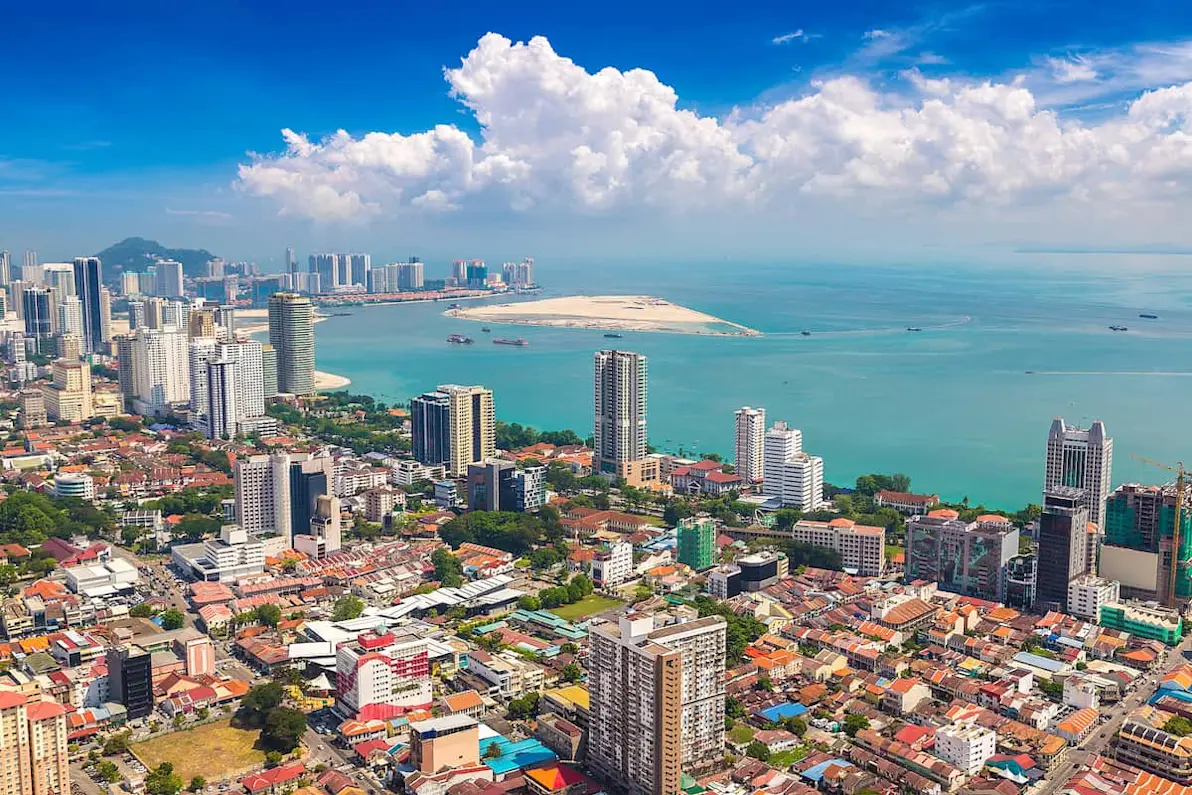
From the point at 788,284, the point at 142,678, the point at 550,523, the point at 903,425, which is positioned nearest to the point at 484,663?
the point at 142,678

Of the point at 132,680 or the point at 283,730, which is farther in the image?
the point at 132,680

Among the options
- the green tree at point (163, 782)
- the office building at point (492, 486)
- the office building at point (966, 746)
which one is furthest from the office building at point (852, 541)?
the green tree at point (163, 782)

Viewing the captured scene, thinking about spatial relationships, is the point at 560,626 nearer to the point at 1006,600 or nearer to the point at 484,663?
the point at 484,663

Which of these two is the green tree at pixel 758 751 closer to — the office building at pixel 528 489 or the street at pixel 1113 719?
the street at pixel 1113 719

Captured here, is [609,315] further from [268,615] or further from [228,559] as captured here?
[268,615]

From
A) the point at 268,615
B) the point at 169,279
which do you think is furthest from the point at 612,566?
the point at 169,279

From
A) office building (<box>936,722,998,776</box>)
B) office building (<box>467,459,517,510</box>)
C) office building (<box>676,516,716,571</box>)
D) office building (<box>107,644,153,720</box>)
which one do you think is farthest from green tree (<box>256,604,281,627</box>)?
office building (<box>936,722,998,776</box>)
